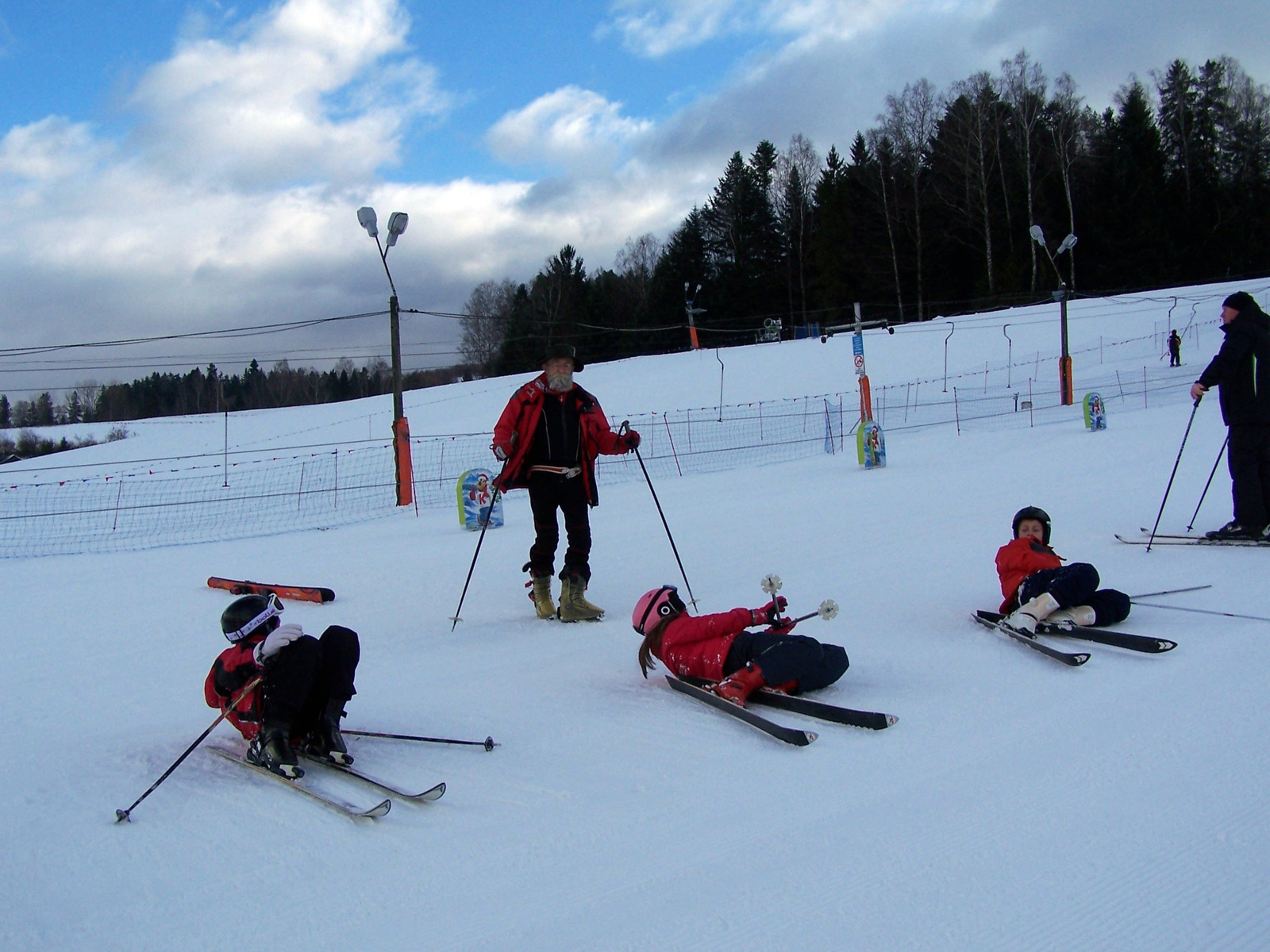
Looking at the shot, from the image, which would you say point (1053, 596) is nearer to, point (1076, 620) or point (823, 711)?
point (1076, 620)

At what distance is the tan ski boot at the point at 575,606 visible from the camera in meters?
5.75

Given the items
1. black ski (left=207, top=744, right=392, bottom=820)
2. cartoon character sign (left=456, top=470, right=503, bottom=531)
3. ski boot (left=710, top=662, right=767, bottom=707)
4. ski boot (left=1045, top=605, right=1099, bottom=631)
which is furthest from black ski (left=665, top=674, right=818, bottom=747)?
cartoon character sign (left=456, top=470, right=503, bottom=531)

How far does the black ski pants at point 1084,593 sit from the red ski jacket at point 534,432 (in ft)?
8.65

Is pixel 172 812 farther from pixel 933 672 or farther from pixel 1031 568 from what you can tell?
pixel 1031 568

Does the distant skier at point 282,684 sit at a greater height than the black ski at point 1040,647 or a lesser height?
greater

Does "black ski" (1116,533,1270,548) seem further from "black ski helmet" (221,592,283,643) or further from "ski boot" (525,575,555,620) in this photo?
"black ski helmet" (221,592,283,643)

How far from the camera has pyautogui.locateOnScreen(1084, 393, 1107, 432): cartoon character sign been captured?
674 inches

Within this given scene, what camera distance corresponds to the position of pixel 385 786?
10.1ft

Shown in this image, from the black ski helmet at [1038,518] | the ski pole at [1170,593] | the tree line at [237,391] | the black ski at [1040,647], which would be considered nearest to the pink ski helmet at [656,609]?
the black ski at [1040,647]

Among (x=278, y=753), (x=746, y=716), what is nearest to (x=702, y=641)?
(x=746, y=716)

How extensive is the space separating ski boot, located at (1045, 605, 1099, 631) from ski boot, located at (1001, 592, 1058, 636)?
0.17ft

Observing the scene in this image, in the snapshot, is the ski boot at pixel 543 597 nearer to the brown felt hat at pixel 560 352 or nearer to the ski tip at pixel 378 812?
the brown felt hat at pixel 560 352

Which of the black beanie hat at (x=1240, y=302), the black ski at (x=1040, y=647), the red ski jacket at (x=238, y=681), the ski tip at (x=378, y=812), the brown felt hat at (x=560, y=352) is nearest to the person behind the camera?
the ski tip at (x=378, y=812)

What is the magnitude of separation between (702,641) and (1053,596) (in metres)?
1.89
